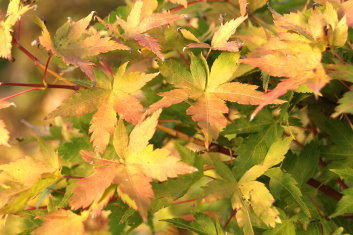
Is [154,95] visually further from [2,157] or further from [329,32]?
[2,157]

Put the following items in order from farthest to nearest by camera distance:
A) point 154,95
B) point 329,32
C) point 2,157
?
point 2,157 → point 154,95 → point 329,32

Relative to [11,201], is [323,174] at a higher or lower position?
lower

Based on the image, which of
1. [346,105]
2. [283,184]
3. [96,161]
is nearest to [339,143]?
[283,184]

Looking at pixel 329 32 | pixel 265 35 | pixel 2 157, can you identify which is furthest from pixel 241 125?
pixel 2 157

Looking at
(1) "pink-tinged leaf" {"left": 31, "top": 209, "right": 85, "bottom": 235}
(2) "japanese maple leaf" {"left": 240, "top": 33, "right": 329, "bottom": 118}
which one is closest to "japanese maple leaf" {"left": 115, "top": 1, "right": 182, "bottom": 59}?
(2) "japanese maple leaf" {"left": 240, "top": 33, "right": 329, "bottom": 118}

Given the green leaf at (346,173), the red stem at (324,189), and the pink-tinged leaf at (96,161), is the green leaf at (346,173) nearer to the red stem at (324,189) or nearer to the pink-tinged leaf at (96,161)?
the red stem at (324,189)

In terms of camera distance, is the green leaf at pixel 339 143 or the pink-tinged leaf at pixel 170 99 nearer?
the pink-tinged leaf at pixel 170 99

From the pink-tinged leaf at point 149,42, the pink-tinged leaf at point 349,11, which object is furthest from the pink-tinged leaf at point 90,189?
the pink-tinged leaf at point 349,11
